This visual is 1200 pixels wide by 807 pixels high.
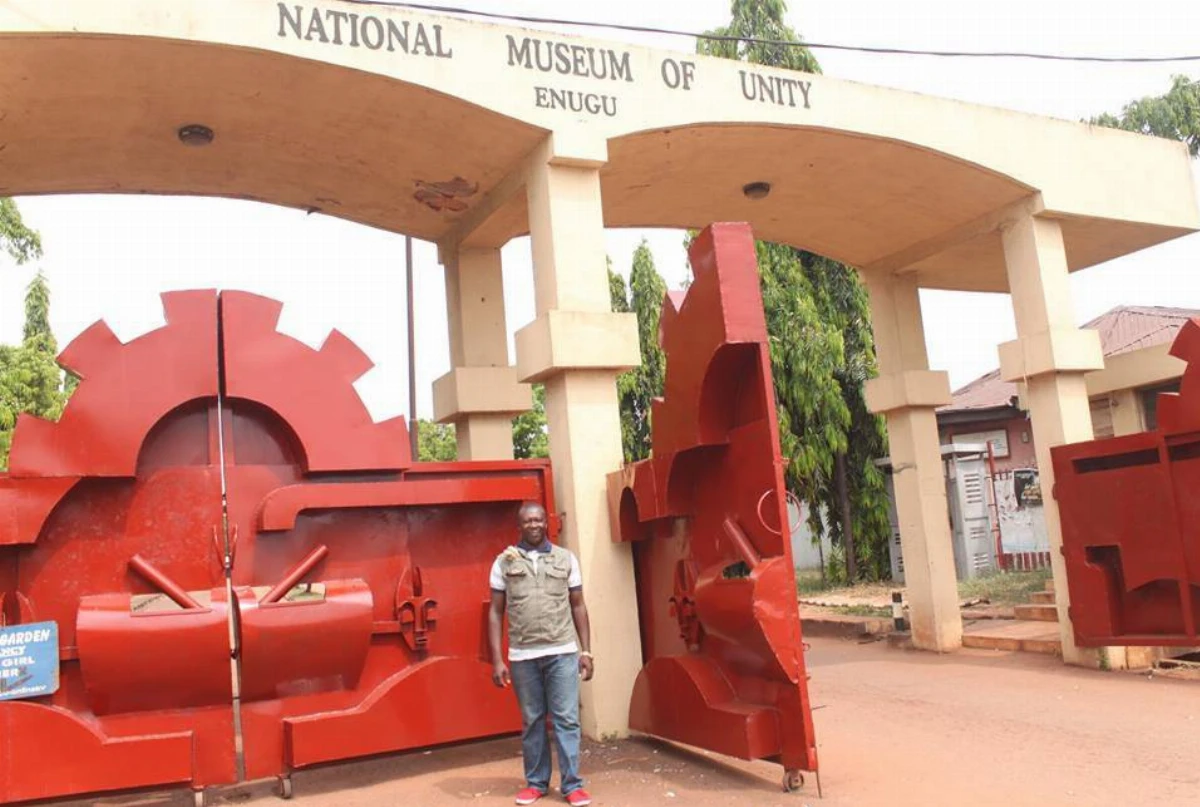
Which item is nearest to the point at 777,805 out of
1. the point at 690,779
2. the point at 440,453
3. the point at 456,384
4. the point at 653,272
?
the point at 690,779

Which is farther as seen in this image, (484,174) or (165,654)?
(484,174)

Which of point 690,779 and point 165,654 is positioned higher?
point 165,654

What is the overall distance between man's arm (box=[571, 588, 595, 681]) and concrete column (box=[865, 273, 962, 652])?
5.87m

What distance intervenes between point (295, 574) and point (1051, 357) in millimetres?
6530

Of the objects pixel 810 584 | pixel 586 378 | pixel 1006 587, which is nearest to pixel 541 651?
pixel 586 378

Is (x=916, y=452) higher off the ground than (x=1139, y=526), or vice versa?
(x=916, y=452)

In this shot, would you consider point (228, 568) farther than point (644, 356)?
No

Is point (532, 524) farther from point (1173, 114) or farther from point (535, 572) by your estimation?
point (1173, 114)

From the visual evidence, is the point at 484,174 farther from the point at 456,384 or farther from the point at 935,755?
the point at 935,755

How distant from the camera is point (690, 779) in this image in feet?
17.8

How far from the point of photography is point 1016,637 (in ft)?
32.5

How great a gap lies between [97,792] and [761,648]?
3390 millimetres

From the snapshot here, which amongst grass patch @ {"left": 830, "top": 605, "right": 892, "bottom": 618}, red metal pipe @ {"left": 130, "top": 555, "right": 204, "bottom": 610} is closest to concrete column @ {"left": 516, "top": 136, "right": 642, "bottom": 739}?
red metal pipe @ {"left": 130, "top": 555, "right": 204, "bottom": 610}

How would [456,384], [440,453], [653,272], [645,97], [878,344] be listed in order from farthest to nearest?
[440,453]
[653,272]
[878,344]
[456,384]
[645,97]
